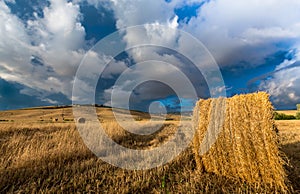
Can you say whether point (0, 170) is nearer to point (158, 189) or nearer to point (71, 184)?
point (71, 184)

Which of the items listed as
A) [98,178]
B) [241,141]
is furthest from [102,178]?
[241,141]

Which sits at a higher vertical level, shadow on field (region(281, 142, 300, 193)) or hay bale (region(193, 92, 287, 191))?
hay bale (region(193, 92, 287, 191))

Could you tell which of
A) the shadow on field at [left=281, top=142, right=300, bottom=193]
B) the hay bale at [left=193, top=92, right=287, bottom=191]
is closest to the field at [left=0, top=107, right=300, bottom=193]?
the shadow on field at [left=281, top=142, right=300, bottom=193]

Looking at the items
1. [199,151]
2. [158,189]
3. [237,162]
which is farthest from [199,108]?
[158,189]

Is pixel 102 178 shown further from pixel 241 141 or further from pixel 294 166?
pixel 294 166

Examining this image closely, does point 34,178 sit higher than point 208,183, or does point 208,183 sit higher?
point 34,178

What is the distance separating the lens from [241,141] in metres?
5.27

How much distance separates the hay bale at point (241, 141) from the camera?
479 centimetres

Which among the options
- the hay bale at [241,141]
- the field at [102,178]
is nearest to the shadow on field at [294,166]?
the field at [102,178]

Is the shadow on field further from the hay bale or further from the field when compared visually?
the hay bale

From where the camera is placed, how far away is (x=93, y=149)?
777 cm

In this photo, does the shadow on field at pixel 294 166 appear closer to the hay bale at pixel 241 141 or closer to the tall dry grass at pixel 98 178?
the hay bale at pixel 241 141

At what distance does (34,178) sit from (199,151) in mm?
4334

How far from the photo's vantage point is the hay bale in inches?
189
